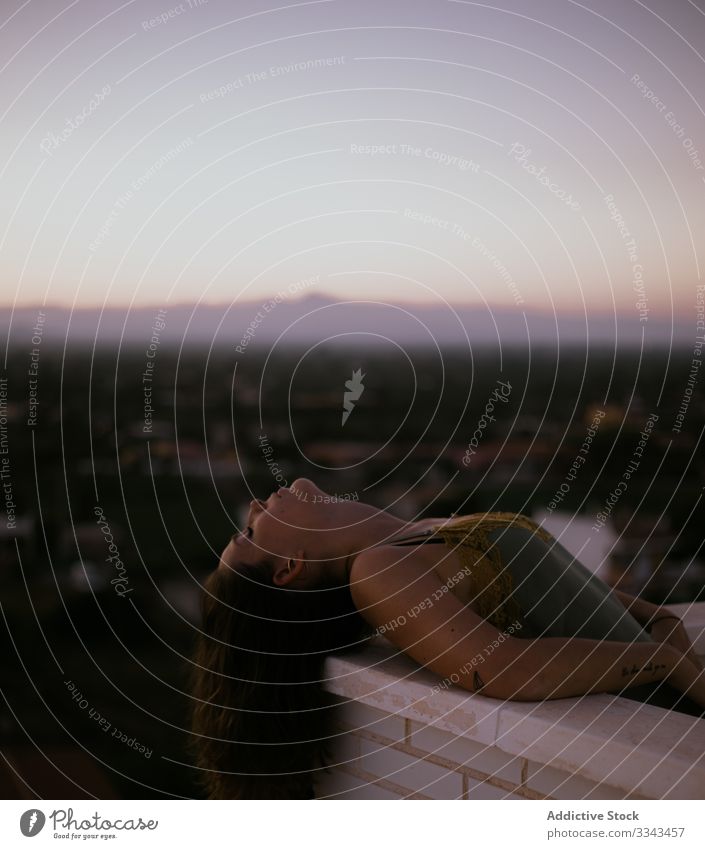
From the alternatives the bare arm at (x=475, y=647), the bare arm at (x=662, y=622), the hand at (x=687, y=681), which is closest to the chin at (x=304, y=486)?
the bare arm at (x=475, y=647)

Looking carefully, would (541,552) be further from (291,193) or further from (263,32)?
(263,32)

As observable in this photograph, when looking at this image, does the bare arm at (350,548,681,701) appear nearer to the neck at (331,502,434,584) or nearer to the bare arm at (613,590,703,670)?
the neck at (331,502,434,584)

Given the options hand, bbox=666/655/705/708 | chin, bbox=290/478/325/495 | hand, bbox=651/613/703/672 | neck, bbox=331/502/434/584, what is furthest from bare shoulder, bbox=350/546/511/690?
hand, bbox=651/613/703/672

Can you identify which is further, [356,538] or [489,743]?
[356,538]

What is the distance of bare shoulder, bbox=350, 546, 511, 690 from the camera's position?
68.3 inches

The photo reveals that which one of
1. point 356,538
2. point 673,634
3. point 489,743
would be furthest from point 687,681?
point 356,538

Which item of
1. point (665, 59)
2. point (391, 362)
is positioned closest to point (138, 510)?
point (391, 362)

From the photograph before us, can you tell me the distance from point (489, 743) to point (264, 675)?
0.53 meters

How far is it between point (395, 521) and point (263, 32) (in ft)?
4.77

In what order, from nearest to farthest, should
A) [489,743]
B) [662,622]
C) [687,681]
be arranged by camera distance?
[489,743]
[687,681]
[662,622]

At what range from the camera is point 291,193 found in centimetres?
273

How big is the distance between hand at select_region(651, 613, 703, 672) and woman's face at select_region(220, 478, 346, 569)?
0.80 m

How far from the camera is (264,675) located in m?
1.99

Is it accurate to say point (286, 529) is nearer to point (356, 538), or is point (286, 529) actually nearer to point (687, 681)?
point (356, 538)
